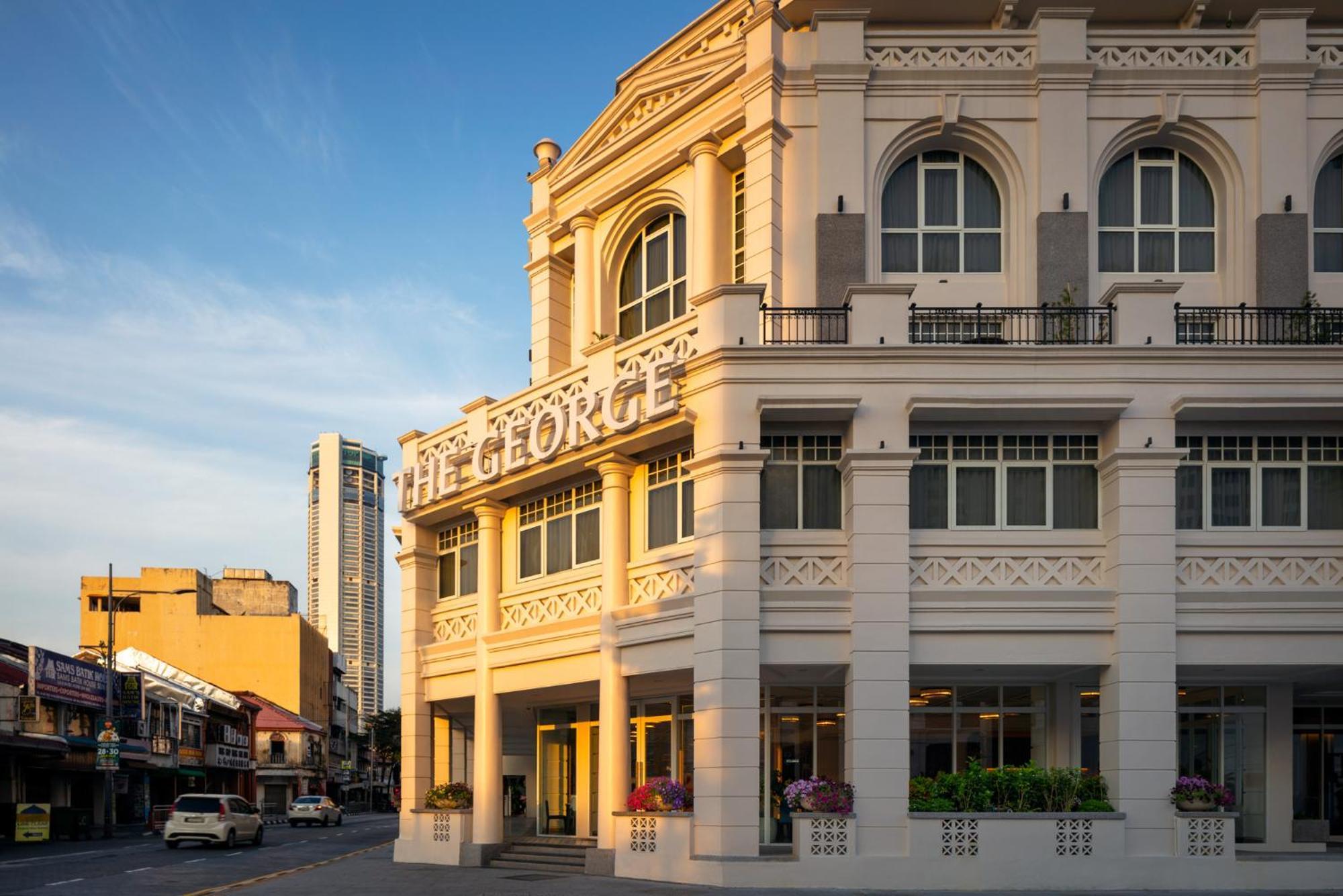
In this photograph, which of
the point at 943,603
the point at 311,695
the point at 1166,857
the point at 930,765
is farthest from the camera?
the point at 311,695

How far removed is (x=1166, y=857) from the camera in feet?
70.4

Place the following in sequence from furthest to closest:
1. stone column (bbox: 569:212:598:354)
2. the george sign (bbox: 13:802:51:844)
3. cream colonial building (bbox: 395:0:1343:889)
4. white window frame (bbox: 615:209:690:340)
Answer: the george sign (bbox: 13:802:51:844)
stone column (bbox: 569:212:598:354)
white window frame (bbox: 615:209:690:340)
cream colonial building (bbox: 395:0:1343:889)

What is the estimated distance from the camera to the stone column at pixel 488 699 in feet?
96.6

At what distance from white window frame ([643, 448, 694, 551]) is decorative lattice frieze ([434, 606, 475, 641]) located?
6.88 metres

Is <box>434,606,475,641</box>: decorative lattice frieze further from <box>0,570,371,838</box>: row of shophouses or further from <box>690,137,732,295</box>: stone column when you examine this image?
<box>0,570,371,838</box>: row of shophouses

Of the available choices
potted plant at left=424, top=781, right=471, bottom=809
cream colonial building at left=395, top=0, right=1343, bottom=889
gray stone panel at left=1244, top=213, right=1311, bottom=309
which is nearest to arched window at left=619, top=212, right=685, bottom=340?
cream colonial building at left=395, top=0, right=1343, bottom=889

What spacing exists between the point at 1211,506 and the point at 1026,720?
200 inches

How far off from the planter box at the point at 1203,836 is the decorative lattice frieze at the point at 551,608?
1145cm

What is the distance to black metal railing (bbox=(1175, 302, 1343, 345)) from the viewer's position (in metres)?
23.8

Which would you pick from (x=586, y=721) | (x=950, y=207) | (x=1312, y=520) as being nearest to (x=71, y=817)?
(x=586, y=721)

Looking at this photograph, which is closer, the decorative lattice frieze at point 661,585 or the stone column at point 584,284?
the decorative lattice frieze at point 661,585

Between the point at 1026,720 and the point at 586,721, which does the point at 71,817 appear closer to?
the point at 586,721

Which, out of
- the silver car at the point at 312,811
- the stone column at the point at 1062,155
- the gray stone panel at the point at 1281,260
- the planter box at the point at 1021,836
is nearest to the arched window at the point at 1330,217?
the gray stone panel at the point at 1281,260

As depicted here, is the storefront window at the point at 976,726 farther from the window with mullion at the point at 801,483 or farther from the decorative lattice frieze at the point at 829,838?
the window with mullion at the point at 801,483
